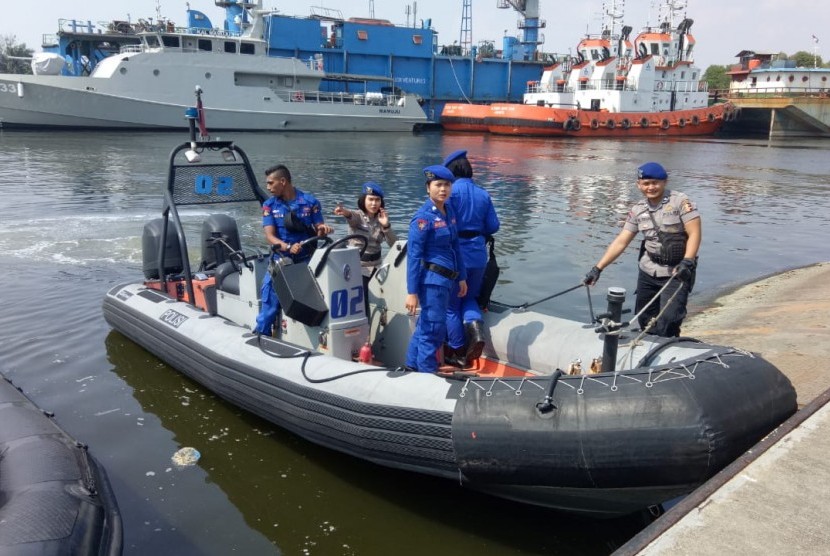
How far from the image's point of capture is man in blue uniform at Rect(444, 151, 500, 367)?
4.52 m

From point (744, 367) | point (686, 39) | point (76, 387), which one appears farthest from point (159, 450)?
point (686, 39)

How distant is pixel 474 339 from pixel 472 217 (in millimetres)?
Result: 844

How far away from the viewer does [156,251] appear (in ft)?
21.9

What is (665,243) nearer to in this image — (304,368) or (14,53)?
(304,368)

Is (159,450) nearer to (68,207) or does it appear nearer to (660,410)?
(660,410)

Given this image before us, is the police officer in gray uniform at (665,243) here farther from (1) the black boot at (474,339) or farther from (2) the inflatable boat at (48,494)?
(2) the inflatable boat at (48,494)

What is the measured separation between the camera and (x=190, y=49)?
34.9 metres

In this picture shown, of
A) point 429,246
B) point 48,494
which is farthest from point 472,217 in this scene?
point 48,494

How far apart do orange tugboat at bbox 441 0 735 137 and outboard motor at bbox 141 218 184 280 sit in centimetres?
3335

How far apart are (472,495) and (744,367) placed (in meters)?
1.73

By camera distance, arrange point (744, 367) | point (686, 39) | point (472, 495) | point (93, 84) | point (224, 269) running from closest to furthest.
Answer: point (744, 367), point (472, 495), point (224, 269), point (93, 84), point (686, 39)

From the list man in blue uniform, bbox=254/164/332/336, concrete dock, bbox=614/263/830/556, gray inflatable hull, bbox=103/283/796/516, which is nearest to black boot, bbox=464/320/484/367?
gray inflatable hull, bbox=103/283/796/516

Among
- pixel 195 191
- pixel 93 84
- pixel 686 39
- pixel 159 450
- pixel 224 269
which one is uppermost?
pixel 686 39

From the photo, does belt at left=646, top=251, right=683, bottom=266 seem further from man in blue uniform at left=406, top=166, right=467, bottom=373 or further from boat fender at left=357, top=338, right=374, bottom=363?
boat fender at left=357, top=338, right=374, bottom=363
